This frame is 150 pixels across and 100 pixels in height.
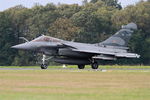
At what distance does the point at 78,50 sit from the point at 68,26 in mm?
37122

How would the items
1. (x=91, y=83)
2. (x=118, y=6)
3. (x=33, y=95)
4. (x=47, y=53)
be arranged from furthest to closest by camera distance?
(x=118, y=6)
(x=47, y=53)
(x=91, y=83)
(x=33, y=95)

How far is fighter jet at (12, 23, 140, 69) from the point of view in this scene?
4731cm

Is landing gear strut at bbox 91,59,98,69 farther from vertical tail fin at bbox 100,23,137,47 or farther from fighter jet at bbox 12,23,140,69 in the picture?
vertical tail fin at bbox 100,23,137,47

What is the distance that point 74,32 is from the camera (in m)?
82.6

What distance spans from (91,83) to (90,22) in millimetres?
59269

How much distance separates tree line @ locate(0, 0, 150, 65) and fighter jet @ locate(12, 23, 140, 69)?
2456cm

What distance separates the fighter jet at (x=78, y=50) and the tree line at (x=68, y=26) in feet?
80.6

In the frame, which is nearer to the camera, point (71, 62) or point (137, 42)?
point (71, 62)

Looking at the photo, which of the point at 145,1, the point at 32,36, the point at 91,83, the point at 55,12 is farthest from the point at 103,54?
the point at 145,1

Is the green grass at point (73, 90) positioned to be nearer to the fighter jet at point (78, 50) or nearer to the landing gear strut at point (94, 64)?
the fighter jet at point (78, 50)

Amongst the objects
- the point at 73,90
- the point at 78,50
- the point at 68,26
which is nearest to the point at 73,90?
the point at 73,90

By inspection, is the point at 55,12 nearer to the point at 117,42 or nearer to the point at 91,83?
the point at 117,42

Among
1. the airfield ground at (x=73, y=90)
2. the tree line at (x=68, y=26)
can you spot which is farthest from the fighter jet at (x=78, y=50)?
the tree line at (x=68, y=26)

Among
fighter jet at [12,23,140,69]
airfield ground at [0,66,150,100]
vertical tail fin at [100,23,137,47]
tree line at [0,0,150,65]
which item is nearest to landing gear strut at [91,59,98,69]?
fighter jet at [12,23,140,69]
